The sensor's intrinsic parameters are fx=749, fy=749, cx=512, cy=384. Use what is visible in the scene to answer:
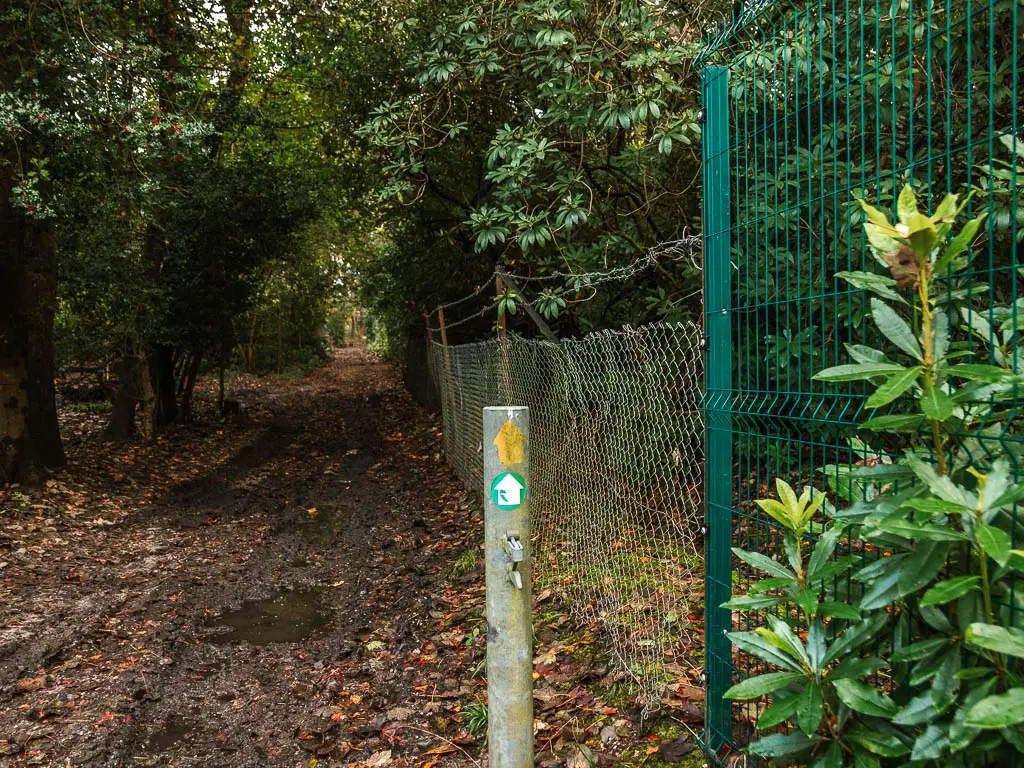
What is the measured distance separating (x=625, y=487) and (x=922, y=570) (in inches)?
94.9

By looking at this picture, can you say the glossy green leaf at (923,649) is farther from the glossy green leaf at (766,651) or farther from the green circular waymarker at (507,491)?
the green circular waymarker at (507,491)

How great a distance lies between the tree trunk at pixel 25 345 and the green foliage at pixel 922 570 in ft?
31.8

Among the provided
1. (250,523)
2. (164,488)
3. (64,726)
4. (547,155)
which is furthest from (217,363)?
(64,726)

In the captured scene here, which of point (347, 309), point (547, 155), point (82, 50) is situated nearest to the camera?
point (547, 155)

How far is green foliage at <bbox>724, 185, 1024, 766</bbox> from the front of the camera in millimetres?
1399

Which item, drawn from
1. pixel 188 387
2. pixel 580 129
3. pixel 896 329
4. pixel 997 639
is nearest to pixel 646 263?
pixel 580 129

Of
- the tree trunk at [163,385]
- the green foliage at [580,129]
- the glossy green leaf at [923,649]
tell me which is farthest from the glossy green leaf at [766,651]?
the tree trunk at [163,385]

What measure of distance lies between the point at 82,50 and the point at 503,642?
8087 millimetres

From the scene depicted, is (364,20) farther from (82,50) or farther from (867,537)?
(867,537)

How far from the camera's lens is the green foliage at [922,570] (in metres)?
1.40

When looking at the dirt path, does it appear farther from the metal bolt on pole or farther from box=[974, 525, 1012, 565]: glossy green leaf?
box=[974, 525, 1012, 565]: glossy green leaf

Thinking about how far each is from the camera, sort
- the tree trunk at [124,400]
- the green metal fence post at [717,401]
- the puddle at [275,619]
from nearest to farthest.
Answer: the green metal fence post at [717,401], the puddle at [275,619], the tree trunk at [124,400]

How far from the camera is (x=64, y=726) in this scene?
3.80 meters

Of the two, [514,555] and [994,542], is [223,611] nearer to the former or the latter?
[514,555]
